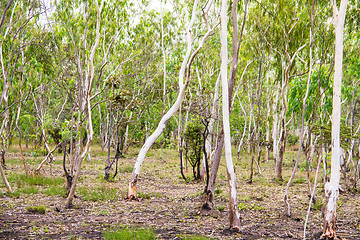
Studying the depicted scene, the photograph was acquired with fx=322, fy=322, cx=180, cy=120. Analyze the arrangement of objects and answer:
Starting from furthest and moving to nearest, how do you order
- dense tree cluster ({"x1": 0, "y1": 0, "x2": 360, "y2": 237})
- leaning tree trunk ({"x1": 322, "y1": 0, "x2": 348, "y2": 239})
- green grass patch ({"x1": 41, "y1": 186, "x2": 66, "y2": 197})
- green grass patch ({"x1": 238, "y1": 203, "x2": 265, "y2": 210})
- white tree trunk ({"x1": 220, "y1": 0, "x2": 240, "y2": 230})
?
green grass patch ({"x1": 41, "y1": 186, "x2": 66, "y2": 197}), green grass patch ({"x1": 238, "y1": 203, "x2": 265, "y2": 210}), dense tree cluster ({"x1": 0, "y1": 0, "x2": 360, "y2": 237}), white tree trunk ({"x1": 220, "y1": 0, "x2": 240, "y2": 230}), leaning tree trunk ({"x1": 322, "y1": 0, "x2": 348, "y2": 239})

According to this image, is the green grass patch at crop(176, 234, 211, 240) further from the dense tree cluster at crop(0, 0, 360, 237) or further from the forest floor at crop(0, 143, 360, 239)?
the dense tree cluster at crop(0, 0, 360, 237)

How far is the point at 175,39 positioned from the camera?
2009cm

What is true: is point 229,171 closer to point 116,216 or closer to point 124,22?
point 116,216

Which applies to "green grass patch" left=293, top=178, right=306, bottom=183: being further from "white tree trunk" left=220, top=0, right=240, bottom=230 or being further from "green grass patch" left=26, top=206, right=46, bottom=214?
"green grass patch" left=26, top=206, right=46, bottom=214

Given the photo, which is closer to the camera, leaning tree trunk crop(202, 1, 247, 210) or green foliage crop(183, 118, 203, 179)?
leaning tree trunk crop(202, 1, 247, 210)

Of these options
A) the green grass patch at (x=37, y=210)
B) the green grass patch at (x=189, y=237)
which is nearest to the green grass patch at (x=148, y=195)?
the green grass patch at (x=37, y=210)

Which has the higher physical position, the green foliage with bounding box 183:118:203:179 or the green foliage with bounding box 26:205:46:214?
the green foliage with bounding box 183:118:203:179

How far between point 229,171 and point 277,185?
884 centimetres

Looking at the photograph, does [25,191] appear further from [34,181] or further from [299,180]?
[299,180]

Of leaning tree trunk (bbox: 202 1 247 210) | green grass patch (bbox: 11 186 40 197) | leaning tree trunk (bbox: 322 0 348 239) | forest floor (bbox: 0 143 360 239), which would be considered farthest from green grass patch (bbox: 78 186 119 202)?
leaning tree trunk (bbox: 322 0 348 239)

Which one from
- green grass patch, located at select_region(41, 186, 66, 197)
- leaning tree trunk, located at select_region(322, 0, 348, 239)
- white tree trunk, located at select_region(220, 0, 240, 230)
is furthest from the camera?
Answer: green grass patch, located at select_region(41, 186, 66, 197)

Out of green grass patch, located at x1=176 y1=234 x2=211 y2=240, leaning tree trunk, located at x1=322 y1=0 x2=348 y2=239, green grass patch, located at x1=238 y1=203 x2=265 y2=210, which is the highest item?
leaning tree trunk, located at x1=322 y1=0 x2=348 y2=239

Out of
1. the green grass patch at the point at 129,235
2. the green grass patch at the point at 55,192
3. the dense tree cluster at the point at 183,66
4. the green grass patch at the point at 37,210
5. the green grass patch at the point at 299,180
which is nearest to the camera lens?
the green grass patch at the point at 129,235

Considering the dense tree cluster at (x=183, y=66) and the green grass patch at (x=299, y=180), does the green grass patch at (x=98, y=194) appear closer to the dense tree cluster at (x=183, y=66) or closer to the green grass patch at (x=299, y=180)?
the dense tree cluster at (x=183, y=66)
